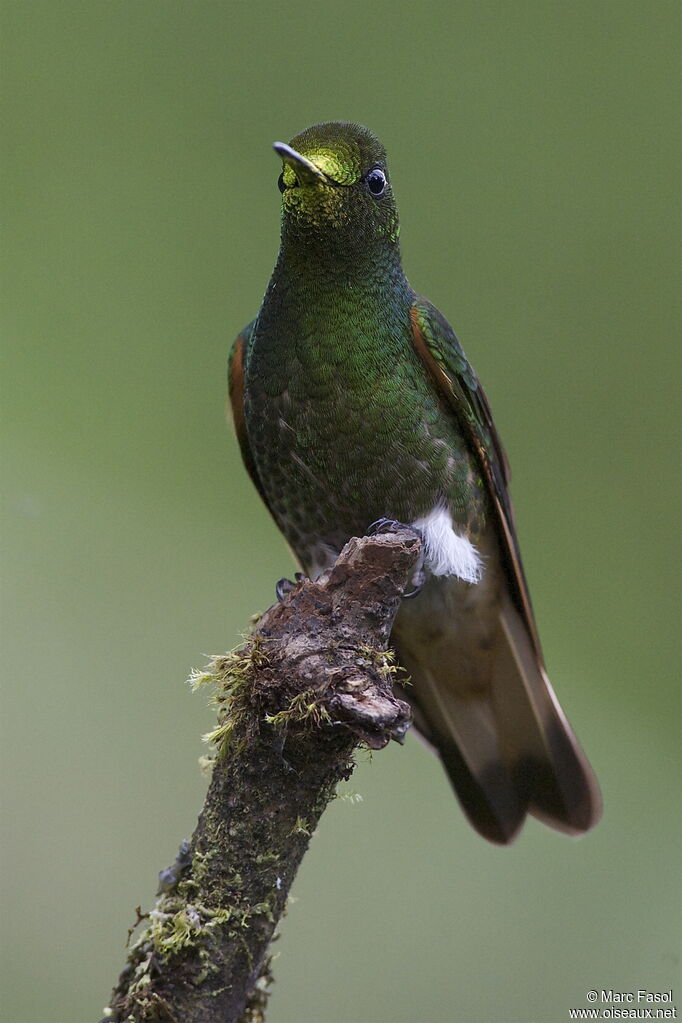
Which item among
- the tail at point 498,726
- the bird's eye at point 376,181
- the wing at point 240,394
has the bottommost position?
the tail at point 498,726

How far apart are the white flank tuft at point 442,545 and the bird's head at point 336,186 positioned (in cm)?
88

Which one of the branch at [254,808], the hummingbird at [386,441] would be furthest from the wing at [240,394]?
the branch at [254,808]

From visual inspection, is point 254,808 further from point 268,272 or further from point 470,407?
point 268,272

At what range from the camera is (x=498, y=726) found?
3.83m

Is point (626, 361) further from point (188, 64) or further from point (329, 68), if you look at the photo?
point (188, 64)

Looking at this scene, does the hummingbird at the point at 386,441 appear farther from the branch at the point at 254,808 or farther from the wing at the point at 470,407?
the branch at the point at 254,808

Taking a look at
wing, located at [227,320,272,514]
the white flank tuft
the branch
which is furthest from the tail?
the branch

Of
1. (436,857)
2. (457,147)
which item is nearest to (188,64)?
(457,147)

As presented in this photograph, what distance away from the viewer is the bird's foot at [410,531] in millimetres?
3211

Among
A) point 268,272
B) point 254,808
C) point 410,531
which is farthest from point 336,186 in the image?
point 268,272

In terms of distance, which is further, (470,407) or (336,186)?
(470,407)

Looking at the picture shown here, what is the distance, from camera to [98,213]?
579 centimetres

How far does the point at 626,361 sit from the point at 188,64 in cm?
298

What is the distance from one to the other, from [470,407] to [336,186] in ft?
2.72
